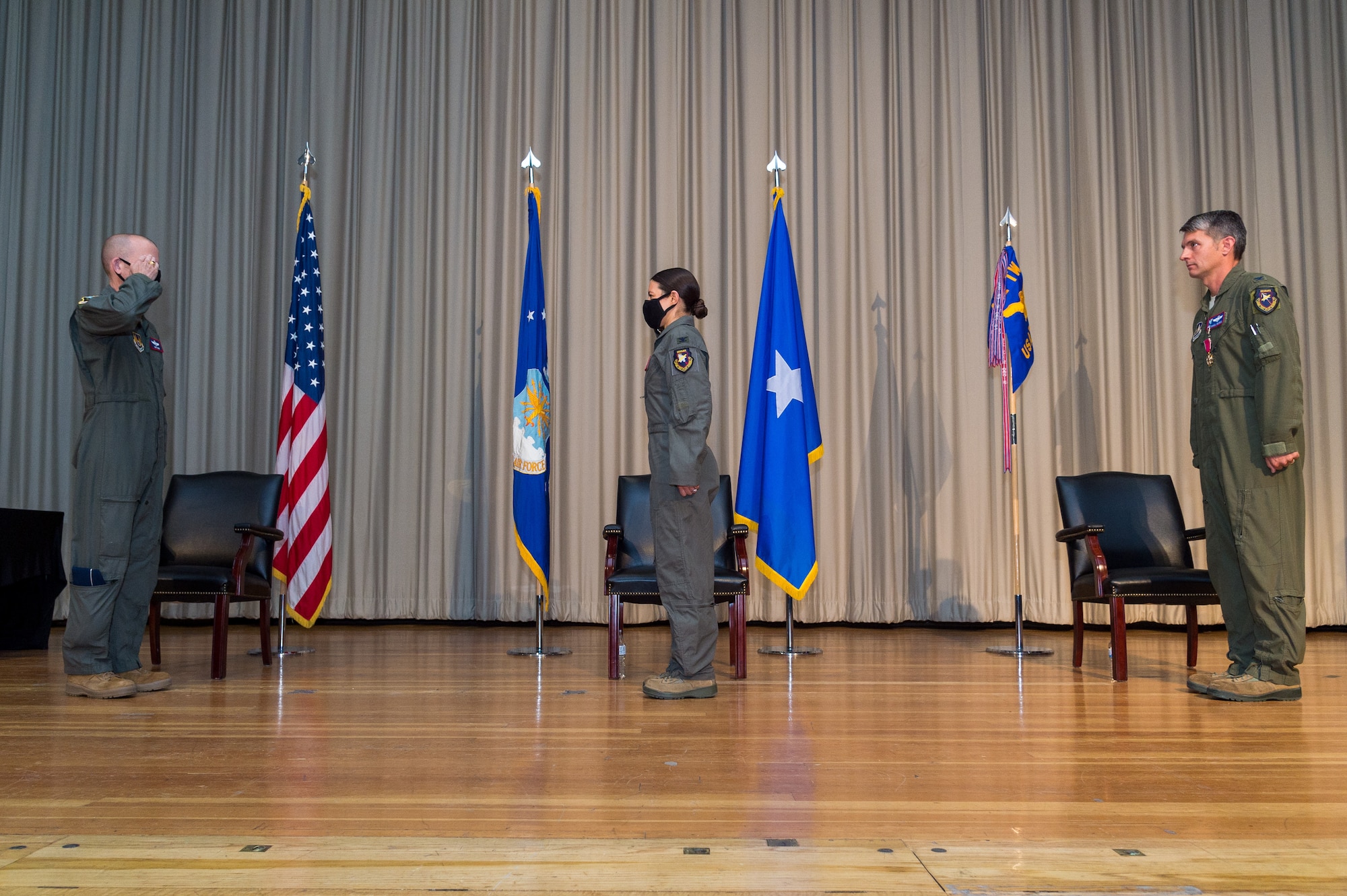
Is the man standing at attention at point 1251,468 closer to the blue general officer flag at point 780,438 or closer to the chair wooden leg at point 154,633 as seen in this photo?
the blue general officer flag at point 780,438

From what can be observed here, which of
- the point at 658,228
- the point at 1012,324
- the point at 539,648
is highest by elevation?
the point at 658,228

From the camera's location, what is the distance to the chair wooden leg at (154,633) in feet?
14.4

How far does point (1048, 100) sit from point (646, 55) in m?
2.75

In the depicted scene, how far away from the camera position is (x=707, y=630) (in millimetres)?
3551

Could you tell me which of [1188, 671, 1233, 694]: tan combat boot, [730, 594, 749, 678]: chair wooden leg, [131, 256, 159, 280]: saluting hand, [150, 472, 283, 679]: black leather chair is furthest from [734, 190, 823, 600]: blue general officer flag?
[131, 256, 159, 280]: saluting hand

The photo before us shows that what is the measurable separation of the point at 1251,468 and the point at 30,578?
216 inches

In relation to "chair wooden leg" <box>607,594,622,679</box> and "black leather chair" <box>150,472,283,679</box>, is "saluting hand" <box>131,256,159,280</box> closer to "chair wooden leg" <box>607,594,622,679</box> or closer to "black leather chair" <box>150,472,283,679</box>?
"black leather chair" <box>150,472,283,679</box>

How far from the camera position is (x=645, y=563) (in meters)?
4.56

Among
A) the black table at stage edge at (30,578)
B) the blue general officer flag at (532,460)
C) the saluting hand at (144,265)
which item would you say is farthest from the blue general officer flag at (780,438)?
the black table at stage edge at (30,578)

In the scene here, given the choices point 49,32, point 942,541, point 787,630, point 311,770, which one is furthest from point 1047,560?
point 49,32

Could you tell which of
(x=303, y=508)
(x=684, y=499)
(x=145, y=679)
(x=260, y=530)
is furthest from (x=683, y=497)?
(x=303, y=508)

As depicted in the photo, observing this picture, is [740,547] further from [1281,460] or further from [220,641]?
[220,641]

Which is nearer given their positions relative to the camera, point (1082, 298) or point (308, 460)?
point (308, 460)

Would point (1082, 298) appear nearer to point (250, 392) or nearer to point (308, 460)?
point (308, 460)
